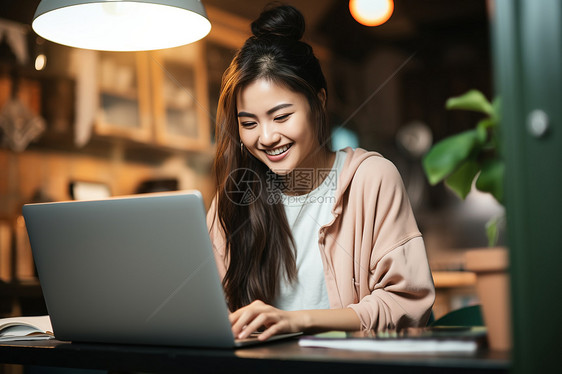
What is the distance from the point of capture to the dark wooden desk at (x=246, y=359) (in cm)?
53

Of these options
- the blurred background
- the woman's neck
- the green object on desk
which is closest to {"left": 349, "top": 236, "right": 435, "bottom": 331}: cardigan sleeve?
the green object on desk

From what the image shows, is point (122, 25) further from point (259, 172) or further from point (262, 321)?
point (262, 321)

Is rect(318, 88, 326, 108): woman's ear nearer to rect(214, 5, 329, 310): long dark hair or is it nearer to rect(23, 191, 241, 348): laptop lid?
rect(214, 5, 329, 310): long dark hair

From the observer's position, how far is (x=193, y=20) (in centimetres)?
123

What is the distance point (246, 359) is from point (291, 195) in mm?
763

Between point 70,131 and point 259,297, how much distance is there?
1643 mm

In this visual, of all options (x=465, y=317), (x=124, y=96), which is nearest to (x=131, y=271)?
(x=465, y=317)

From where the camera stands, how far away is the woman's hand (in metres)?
0.79

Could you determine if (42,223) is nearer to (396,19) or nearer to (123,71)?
(123,71)

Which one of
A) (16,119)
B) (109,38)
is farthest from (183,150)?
(109,38)

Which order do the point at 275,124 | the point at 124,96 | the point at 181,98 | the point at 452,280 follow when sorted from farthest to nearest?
the point at 452,280
the point at 181,98
the point at 124,96
the point at 275,124

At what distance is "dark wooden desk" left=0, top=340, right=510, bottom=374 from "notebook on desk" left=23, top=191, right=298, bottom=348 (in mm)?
25

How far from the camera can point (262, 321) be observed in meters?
0.79

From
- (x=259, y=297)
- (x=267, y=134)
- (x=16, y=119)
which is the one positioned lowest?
(x=259, y=297)
